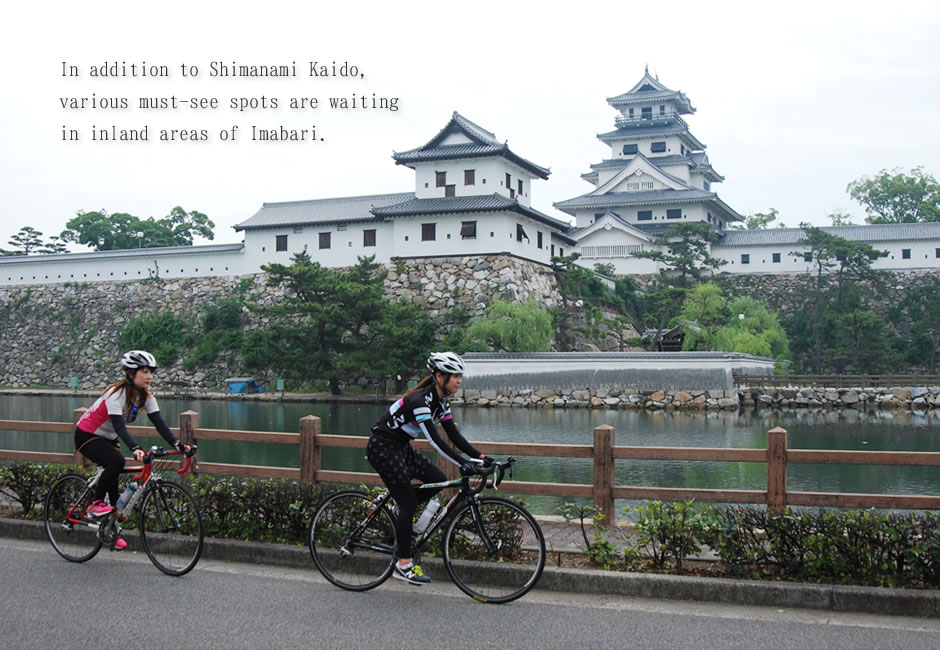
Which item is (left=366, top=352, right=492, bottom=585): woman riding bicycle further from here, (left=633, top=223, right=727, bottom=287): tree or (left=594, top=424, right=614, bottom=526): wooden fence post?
(left=633, top=223, right=727, bottom=287): tree

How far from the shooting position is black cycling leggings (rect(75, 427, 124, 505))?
22.6 feet

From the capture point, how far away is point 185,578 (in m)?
6.63

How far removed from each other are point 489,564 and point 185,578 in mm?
2372

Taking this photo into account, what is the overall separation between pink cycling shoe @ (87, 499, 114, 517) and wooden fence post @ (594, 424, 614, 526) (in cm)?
425

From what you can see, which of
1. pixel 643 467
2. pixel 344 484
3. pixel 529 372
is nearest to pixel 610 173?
pixel 529 372

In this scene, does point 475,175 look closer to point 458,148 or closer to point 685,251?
point 458,148

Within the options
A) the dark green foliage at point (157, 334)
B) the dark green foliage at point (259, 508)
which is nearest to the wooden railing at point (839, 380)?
the dark green foliage at point (157, 334)

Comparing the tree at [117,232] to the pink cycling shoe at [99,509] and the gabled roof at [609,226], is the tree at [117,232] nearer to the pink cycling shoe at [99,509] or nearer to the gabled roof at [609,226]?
the gabled roof at [609,226]

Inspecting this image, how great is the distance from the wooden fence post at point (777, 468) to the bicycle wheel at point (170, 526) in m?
4.72

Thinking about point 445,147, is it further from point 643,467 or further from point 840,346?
point 643,467

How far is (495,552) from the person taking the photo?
6.25 m

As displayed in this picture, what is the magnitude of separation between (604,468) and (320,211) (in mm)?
39532

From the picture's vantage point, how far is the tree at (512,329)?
37.4m

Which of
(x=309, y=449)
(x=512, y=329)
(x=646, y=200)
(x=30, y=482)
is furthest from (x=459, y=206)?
(x=30, y=482)
